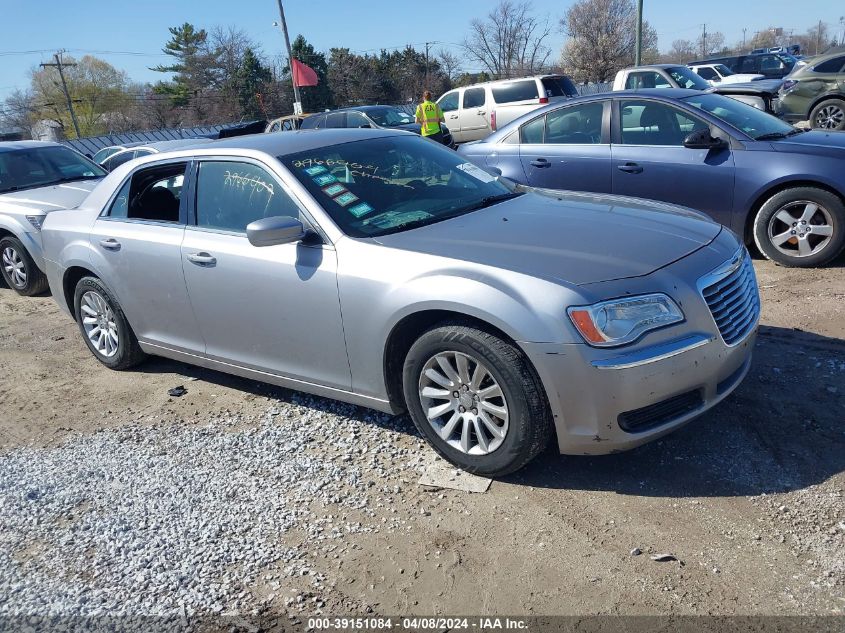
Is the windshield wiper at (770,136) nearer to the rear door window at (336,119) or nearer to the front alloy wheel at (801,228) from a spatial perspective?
the front alloy wheel at (801,228)

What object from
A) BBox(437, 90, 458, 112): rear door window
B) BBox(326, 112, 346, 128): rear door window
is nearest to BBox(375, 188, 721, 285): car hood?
BBox(326, 112, 346, 128): rear door window

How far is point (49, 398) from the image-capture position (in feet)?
17.3

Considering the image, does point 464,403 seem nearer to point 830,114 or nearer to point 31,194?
point 31,194

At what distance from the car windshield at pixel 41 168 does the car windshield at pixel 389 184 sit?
5.96m

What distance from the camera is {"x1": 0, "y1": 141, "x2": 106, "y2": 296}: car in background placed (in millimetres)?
7977

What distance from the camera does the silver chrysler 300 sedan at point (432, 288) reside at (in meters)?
3.12

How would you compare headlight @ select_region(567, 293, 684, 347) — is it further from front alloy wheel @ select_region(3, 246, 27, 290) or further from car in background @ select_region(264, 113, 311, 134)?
car in background @ select_region(264, 113, 311, 134)

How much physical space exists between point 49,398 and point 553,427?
391 cm

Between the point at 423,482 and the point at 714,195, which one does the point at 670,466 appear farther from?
the point at 714,195

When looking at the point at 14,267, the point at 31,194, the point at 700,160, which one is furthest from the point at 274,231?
the point at 14,267

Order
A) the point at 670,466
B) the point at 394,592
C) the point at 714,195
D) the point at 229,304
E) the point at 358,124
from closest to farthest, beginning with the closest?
the point at 394,592
the point at 670,466
the point at 229,304
the point at 714,195
the point at 358,124

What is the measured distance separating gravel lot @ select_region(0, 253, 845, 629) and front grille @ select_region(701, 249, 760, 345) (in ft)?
1.98

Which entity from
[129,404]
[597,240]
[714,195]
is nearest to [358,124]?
[714,195]

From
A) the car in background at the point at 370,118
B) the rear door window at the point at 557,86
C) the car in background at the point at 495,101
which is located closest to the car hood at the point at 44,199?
the car in background at the point at 370,118
